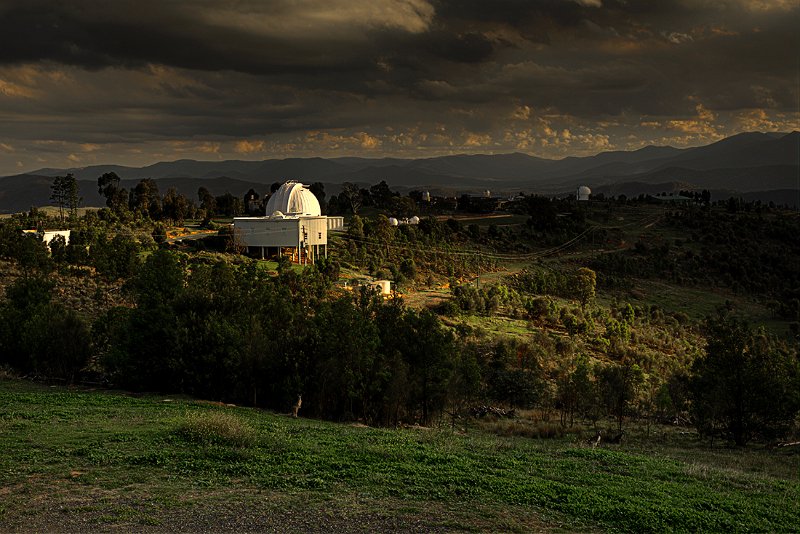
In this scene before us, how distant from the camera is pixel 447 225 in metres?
79.0

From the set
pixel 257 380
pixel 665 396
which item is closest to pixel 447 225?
pixel 665 396

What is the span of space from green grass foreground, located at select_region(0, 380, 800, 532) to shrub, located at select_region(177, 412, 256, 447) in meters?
0.03

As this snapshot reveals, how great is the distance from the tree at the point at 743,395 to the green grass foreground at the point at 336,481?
6.86m

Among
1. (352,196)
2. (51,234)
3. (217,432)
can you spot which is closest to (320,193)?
(352,196)

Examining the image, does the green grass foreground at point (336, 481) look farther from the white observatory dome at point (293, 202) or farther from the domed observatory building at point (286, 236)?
the white observatory dome at point (293, 202)

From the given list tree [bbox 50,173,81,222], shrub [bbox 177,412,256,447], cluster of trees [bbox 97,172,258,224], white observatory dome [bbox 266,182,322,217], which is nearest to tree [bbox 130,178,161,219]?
cluster of trees [bbox 97,172,258,224]

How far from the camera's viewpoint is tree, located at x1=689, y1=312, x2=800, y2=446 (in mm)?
24438

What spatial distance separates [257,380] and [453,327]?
66.7ft

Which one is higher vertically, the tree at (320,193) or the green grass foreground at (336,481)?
the tree at (320,193)

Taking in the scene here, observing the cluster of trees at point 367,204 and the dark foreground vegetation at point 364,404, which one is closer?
the dark foreground vegetation at point 364,404

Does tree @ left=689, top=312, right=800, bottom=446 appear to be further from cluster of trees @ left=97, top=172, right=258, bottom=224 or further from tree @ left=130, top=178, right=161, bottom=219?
tree @ left=130, top=178, right=161, bottom=219

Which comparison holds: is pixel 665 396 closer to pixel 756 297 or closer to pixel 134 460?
pixel 134 460

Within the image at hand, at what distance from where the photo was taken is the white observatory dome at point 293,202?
6625 centimetres

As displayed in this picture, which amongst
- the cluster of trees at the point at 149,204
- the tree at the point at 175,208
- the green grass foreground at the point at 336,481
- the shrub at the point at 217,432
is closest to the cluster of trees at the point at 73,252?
the cluster of trees at the point at 149,204
